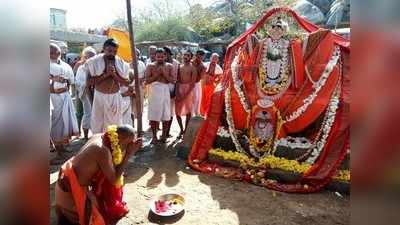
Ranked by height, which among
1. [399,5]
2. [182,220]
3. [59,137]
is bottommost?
[182,220]

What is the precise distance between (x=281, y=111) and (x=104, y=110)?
8.56ft

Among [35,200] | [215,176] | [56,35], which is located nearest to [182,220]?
[215,176]

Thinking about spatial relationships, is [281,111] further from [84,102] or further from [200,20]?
[200,20]

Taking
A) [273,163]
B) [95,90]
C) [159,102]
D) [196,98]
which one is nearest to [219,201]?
[273,163]

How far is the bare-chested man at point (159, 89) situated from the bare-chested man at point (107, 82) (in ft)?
4.29

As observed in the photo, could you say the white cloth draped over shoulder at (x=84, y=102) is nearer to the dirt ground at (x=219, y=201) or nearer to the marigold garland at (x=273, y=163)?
the dirt ground at (x=219, y=201)

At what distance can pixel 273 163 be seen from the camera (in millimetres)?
5281

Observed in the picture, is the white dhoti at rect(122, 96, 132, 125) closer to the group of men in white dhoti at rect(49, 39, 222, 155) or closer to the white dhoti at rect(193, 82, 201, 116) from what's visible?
the group of men in white dhoti at rect(49, 39, 222, 155)

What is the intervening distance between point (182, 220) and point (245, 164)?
1680 millimetres

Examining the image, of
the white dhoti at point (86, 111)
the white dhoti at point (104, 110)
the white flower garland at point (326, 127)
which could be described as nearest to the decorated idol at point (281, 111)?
the white flower garland at point (326, 127)

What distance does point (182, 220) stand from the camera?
4012 millimetres

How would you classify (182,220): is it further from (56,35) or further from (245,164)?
(56,35)

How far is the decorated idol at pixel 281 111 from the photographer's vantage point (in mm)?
5103

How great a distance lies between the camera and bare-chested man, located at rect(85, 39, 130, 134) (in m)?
5.25
